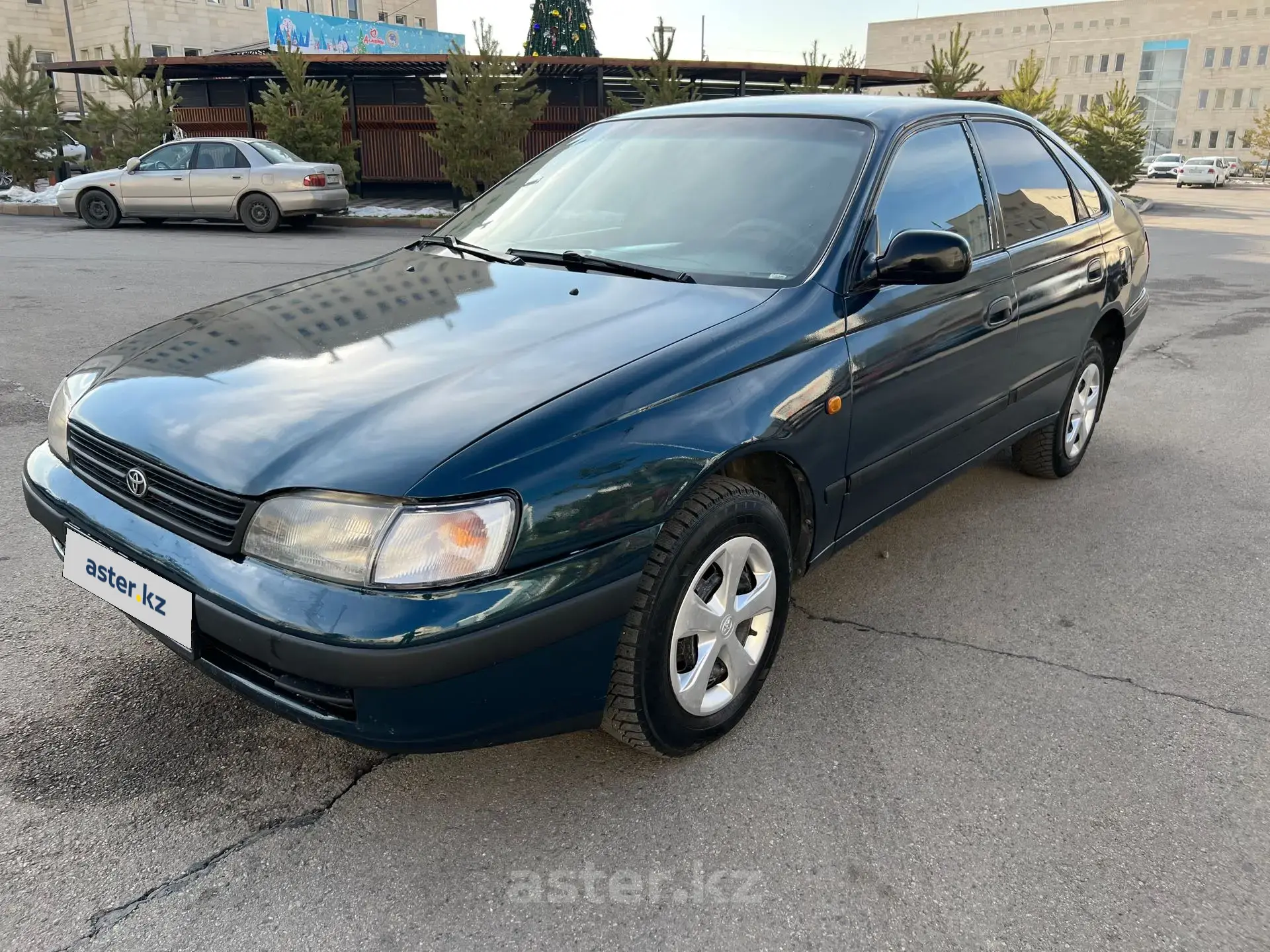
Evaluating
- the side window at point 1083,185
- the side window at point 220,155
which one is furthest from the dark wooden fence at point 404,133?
the side window at point 1083,185

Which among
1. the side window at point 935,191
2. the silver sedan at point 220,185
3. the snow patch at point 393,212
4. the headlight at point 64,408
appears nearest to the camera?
the headlight at point 64,408

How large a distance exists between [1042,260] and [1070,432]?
3.70 feet

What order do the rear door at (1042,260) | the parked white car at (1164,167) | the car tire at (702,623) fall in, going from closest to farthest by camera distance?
the car tire at (702,623) < the rear door at (1042,260) < the parked white car at (1164,167)

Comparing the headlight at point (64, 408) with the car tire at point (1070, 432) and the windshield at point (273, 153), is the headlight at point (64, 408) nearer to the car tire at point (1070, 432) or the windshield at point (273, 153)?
the car tire at point (1070, 432)

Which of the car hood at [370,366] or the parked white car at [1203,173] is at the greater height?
the parked white car at [1203,173]

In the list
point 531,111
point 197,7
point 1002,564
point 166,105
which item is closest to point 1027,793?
point 1002,564

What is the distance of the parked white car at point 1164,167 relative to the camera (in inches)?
2111

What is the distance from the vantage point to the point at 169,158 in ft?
47.7

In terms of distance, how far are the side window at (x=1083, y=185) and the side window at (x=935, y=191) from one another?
101 centimetres

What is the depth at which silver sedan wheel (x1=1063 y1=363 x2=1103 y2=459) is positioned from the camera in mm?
4293

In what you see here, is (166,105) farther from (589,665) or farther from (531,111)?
(589,665)

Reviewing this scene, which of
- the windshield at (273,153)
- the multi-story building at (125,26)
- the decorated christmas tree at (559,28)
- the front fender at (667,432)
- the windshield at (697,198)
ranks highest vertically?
the multi-story building at (125,26)

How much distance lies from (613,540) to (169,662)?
61.4 inches

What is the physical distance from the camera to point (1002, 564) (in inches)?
141
